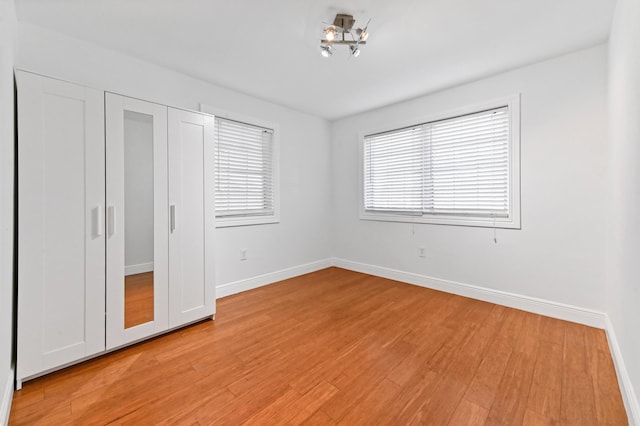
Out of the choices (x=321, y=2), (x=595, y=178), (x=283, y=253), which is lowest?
(x=283, y=253)

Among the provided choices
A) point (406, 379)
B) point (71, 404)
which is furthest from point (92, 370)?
point (406, 379)

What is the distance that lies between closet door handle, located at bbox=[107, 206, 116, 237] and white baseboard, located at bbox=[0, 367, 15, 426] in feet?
3.20

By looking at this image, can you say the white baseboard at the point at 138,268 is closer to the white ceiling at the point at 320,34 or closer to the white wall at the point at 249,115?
the white wall at the point at 249,115

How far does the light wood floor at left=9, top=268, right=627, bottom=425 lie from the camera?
4.98 feet

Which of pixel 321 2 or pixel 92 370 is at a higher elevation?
A: pixel 321 2

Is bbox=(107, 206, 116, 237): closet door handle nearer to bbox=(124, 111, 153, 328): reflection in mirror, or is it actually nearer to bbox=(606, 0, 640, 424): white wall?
bbox=(124, 111, 153, 328): reflection in mirror

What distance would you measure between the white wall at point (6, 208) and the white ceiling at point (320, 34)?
67cm

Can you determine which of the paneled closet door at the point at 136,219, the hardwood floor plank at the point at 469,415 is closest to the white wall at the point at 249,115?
the paneled closet door at the point at 136,219

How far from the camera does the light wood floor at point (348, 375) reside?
152cm

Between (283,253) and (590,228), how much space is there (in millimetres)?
3548

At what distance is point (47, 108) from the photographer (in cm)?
182

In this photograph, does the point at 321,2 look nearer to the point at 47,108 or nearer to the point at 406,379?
the point at 47,108

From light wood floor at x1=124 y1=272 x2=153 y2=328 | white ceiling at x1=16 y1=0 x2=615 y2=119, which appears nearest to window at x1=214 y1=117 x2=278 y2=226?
white ceiling at x1=16 y1=0 x2=615 y2=119

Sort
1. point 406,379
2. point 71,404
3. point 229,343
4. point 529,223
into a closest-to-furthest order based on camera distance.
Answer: point 71,404 → point 406,379 → point 229,343 → point 529,223
